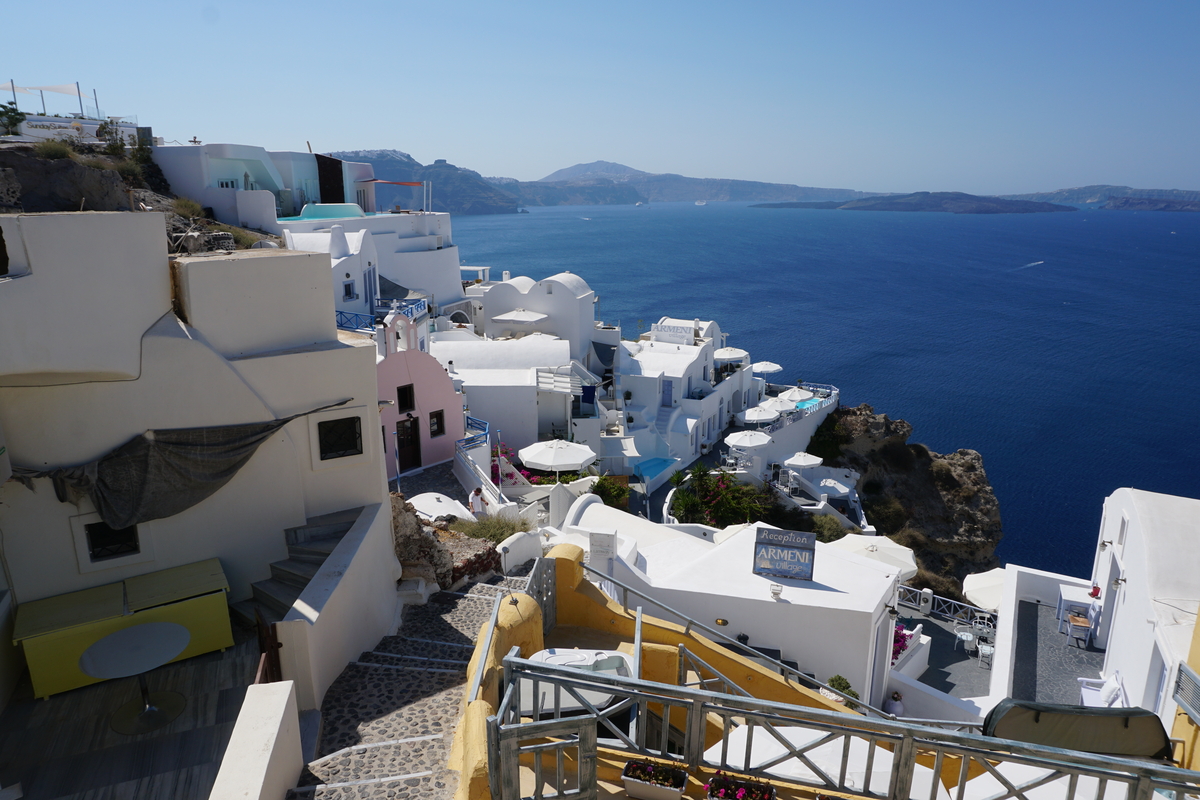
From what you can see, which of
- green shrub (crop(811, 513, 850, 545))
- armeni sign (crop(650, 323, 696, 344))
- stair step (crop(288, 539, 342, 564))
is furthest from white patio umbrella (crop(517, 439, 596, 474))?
armeni sign (crop(650, 323, 696, 344))

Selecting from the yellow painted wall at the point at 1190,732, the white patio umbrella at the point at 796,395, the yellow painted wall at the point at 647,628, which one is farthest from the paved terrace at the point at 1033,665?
the white patio umbrella at the point at 796,395

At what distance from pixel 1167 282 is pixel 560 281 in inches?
5366

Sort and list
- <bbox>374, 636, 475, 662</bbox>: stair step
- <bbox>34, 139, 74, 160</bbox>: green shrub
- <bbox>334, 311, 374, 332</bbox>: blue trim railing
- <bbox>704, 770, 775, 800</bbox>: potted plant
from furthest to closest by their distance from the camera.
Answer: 1. <bbox>34, 139, 74, 160</bbox>: green shrub
2. <bbox>334, 311, 374, 332</bbox>: blue trim railing
3. <bbox>374, 636, 475, 662</bbox>: stair step
4. <bbox>704, 770, 775, 800</bbox>: potted plant

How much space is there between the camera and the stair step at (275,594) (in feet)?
35.9

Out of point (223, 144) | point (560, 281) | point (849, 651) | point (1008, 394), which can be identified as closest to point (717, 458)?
point (560, 281)

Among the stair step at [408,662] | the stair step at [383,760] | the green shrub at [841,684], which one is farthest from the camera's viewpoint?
the green shrub at [841,684]

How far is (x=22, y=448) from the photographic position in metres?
9.84

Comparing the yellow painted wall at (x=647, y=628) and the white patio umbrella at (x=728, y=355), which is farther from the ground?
the yellow painted wall at (x=647, y=628)

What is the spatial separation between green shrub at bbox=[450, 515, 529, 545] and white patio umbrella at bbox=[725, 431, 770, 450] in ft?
72.7

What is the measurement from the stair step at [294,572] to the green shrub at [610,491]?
56.5ft

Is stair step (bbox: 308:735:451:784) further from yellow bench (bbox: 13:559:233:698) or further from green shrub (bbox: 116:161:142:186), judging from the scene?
green shrub (bbox: 116:161:142:186)

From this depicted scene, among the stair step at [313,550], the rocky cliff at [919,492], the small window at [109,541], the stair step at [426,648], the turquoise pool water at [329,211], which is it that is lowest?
the rocky cliff at [919,492]

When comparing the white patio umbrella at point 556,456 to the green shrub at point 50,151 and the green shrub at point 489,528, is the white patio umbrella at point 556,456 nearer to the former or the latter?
the green shrub at point 489,528

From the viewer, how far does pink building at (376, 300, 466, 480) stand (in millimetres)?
20922
